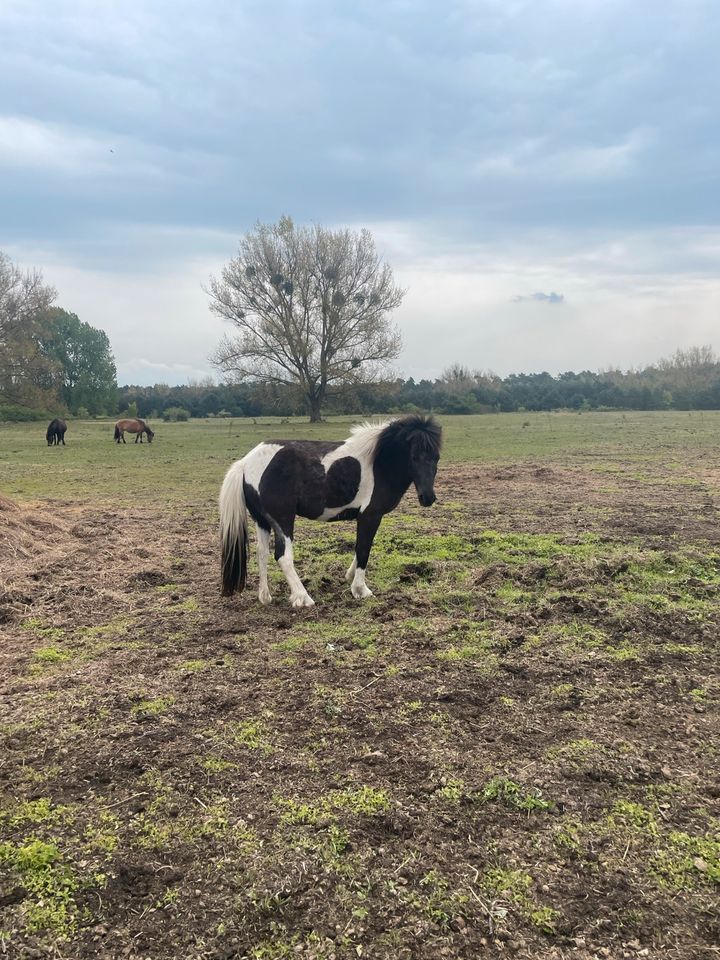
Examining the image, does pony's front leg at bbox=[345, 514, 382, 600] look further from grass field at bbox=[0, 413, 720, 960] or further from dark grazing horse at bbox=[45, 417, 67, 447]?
dark grazing horse at bbox=[45, 417, 67, 447]

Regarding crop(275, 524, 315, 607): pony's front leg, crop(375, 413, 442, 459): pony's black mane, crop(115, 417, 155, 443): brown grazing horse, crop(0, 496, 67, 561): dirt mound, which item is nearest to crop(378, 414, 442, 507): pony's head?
crop(375, 413, 442, 459): pony's black mane

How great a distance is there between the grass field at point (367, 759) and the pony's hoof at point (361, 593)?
0.13 meters

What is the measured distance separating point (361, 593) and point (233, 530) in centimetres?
136

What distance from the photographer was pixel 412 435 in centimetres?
570

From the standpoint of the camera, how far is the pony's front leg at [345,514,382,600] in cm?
568

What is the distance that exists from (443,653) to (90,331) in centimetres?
6318

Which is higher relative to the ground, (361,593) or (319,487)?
(319,487)

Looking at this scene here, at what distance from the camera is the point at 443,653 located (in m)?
4.30

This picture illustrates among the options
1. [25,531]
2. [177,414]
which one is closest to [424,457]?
[25,531]

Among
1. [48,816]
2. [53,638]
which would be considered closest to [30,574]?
[53,638]

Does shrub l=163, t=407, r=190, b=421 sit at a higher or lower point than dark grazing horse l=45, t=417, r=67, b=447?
higher

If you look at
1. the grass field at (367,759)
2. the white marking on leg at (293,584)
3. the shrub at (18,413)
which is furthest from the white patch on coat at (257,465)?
the shrub at (18,413)

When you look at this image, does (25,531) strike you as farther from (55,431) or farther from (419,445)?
(55,431)

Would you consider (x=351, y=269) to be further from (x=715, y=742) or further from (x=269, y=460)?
(x=715, y=742)
